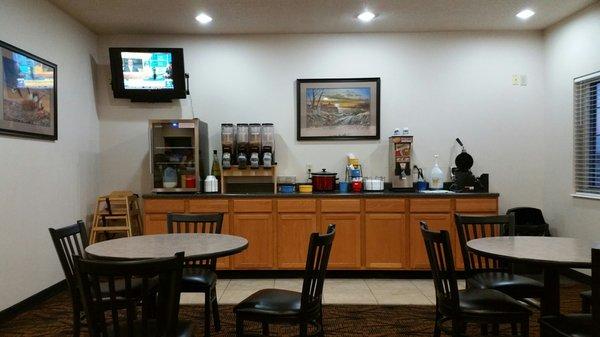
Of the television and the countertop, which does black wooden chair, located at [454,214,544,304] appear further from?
the television

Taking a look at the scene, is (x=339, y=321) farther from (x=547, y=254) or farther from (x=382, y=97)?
(x=382, y=97)

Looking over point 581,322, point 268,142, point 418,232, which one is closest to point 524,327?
point 581,322

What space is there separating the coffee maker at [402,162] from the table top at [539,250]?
234cm

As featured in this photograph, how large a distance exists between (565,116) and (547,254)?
3.38 meters

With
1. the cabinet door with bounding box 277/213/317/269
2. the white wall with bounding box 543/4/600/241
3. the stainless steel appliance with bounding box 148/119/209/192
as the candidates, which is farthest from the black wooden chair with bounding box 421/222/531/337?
the stainless steel appliance with bounding box 148/119/209/192

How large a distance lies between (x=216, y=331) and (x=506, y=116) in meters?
4.37

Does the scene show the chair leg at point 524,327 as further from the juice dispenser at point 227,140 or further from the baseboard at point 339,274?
the juice dispenser at point 227,140

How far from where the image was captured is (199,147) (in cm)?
540

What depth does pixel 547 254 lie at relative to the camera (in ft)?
8.32

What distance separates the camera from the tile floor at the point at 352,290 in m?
4.39

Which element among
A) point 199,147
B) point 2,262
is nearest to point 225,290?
point 199,147

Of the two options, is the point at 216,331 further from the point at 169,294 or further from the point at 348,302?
the point at 169,294

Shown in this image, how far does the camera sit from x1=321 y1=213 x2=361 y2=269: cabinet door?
16.9 feet

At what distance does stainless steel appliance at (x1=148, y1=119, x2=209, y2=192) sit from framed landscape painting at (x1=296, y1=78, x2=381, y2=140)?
1288 mm
